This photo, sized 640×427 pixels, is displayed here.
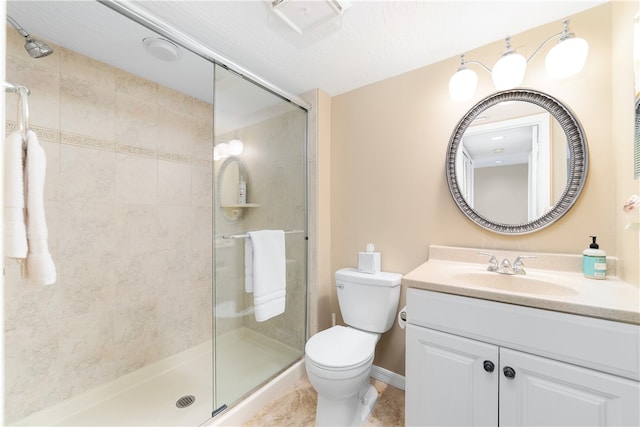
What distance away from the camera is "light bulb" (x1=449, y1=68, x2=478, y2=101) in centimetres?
141

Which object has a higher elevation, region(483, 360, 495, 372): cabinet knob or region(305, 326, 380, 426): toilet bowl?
region(483, 360, 495, 372): cabinet knob

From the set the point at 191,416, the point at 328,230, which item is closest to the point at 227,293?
the point at 191,416

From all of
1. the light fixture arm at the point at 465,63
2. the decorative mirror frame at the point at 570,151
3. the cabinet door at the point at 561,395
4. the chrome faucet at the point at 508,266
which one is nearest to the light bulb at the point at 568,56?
the decorative mirror frame at the point at 570,151

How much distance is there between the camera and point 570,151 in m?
1.26

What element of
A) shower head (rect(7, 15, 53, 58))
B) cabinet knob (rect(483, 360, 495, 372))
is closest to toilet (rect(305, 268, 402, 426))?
→ cabinet knob (rect(483, 360, 495, 372))

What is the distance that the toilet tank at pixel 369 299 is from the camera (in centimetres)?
159

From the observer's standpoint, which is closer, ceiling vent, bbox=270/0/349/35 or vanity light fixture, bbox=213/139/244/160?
ceiling vent, bbox=270/0/349/35

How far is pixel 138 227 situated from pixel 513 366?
220 centimetres

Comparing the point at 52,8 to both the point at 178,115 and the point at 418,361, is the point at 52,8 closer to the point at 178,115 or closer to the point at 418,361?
the point at 178,115

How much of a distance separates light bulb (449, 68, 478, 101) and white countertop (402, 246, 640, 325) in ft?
2.79

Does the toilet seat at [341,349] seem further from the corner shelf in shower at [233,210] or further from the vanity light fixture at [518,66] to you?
the vanity light fixture at [518,66]

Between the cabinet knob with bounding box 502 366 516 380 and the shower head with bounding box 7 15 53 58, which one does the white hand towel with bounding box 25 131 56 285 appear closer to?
the shower head with bounding box 7 15 53 58

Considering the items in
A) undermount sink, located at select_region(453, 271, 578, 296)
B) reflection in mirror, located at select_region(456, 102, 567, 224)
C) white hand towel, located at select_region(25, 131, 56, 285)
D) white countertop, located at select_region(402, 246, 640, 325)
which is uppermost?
reflection in mirror, located at select_region(456, 102, 567, 224)

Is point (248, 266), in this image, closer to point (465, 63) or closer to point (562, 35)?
point (465, 63)
